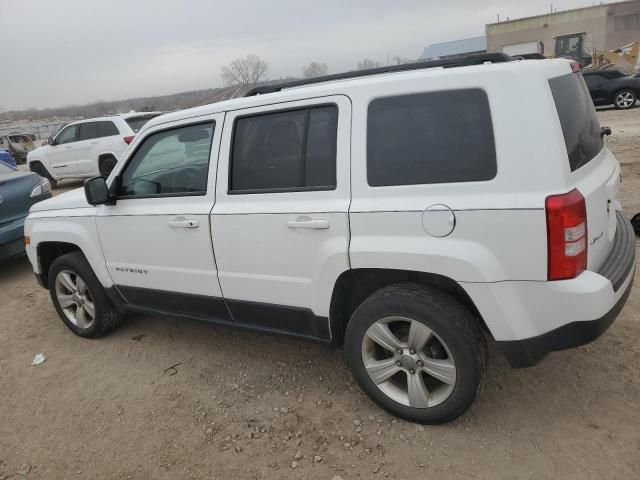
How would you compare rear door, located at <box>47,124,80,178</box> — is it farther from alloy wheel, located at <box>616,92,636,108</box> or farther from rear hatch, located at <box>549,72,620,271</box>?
alloy wheel, located at <box>616,92,636,108</box>

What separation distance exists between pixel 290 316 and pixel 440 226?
3.67 feet

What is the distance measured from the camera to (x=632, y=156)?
901 cm

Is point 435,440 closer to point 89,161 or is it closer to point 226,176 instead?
point 226,176

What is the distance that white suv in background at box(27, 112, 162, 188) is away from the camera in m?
11.1

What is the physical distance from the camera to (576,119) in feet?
8.00

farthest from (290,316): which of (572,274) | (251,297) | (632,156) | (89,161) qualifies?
(89,161)

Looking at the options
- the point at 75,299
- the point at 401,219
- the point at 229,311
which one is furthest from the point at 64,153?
the point at 401,219

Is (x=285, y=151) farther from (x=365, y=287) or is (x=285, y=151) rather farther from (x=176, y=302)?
(x=176, y=302)

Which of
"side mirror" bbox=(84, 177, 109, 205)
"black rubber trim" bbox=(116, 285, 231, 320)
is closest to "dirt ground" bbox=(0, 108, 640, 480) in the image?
"black rubber trim" bbox=(116, 285, 231, 320)

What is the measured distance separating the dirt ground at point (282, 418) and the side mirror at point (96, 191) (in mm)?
1274

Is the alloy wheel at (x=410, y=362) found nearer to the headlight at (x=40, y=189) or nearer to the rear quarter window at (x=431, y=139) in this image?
the rear quarter window at (x=431, y=139)

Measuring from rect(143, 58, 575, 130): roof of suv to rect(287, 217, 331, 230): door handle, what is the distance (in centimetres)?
69

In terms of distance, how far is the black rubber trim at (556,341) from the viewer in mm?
2262

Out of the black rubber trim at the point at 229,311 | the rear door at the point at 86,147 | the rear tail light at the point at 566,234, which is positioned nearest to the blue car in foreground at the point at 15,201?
the black rubber trim at the point at 229,311
